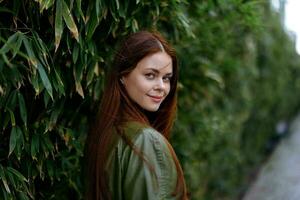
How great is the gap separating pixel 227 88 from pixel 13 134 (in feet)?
14.7

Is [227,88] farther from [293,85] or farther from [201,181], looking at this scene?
[293,85]

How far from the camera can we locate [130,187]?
2.24 meters

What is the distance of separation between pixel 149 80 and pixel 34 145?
598 millimetres

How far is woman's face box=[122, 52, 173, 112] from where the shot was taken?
93.1 inches

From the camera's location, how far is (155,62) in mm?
2371

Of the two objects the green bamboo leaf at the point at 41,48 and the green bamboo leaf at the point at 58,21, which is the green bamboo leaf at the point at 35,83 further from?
the green bamboo leaf at the point at 58,21

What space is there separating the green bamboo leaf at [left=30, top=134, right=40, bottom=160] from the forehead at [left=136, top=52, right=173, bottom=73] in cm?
58

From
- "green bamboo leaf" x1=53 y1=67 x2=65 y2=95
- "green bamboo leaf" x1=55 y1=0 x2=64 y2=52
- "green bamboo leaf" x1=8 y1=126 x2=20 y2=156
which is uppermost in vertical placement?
"green bamboo leaf" x1=55 y1=0 x2=64 y2=52

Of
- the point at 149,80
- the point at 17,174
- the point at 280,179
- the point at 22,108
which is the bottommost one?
the point at 280,179

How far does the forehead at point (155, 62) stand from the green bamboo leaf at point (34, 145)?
576mm

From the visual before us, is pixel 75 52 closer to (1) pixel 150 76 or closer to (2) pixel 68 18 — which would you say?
(2) pixel 68 18

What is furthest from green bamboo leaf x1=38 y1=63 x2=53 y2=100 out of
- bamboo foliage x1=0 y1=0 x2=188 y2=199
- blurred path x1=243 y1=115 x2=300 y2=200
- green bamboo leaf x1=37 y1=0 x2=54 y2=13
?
blurred path x1=243 y1=115 x2=300 y2=200

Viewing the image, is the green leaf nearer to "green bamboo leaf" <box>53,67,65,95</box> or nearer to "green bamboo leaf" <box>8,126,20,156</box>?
"green bamboo leaf" <box>8,126,20,156</box>

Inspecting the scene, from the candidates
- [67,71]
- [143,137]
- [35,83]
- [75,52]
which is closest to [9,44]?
[35,83]
